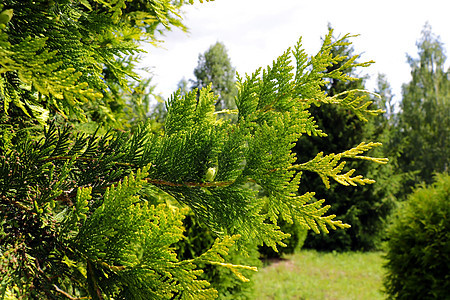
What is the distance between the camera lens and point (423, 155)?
99.8 feet

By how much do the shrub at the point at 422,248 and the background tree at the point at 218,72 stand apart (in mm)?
20582

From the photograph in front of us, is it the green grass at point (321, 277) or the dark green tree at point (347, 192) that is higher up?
the dark green tree at point (347, 192)

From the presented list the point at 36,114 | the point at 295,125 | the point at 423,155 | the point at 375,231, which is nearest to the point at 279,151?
the point at 295,125

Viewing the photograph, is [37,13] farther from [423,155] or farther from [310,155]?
[423,155]

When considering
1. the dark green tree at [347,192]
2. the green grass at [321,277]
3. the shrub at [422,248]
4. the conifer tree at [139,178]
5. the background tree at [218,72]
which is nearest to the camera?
the conifer tree at [139,178]

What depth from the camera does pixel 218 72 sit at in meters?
27.6

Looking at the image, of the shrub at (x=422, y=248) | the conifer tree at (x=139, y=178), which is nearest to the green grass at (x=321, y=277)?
the shrub at (x=422, y=248)

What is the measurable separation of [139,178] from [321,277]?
11681 millimetres

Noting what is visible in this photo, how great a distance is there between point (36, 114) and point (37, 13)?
456 mm

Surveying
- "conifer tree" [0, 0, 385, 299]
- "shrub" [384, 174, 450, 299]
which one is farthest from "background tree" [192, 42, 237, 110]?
"conifer tree" [0, 0, 385, 299]

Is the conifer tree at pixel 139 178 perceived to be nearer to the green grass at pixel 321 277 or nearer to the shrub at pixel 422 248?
the shrub at pixel 422 248

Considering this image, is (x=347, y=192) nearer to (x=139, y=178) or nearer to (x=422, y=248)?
(x=422, y=248)

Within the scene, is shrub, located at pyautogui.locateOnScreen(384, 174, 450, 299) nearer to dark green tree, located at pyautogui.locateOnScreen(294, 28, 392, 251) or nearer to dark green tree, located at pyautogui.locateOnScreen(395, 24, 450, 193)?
dark green tree, located at pyautogui.locateOnScreen(294, 28, 392, 251)

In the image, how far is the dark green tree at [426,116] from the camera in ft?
99.4
